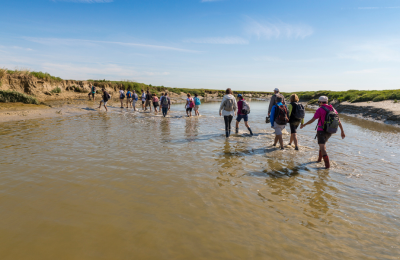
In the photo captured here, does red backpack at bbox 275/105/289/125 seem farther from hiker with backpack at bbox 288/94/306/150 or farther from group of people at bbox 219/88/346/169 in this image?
hiker with backpack at bbox 288/94/306/150

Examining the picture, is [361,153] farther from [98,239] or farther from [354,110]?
[354,110]

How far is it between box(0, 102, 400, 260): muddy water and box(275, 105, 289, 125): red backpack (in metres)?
1.36

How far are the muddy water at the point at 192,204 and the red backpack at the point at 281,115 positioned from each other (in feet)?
4.46

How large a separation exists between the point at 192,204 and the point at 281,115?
6079mm

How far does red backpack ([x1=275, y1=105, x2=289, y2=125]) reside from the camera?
8.90 metres

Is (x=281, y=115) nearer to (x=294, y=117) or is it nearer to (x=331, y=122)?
(x=294, y=117)

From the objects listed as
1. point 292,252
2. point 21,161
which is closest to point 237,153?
point 292,252

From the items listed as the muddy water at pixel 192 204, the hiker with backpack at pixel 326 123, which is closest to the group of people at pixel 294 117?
the hiker with backpack at pixel 326 123

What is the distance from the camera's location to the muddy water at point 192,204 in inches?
126

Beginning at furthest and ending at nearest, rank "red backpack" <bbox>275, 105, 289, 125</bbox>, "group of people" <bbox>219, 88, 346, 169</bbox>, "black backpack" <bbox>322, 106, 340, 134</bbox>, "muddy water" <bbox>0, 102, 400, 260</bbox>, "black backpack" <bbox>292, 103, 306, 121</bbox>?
"red backpack" <bbox>275, 105, 289, 125</bbox> < "black backpack" <bbox>292, 103, 306, 121</bbox> < "group of people" <bbox>219, 88, 346, 169</bbox> < "black backpack" <bbox>322, 106, 340, 134</bbox> < "muddy water" <bbox>0, 102, 400, 260</bbox>

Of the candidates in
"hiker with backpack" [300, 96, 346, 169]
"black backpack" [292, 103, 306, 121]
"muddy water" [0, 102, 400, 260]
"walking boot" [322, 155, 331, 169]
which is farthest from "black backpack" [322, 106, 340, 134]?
"black backpack" [292, 103, 306, 121]

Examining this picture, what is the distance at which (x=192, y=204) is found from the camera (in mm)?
4422

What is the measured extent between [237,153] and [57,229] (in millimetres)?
6203

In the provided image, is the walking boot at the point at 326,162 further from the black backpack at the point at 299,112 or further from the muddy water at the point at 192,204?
the black backpack at the point at 299,112
